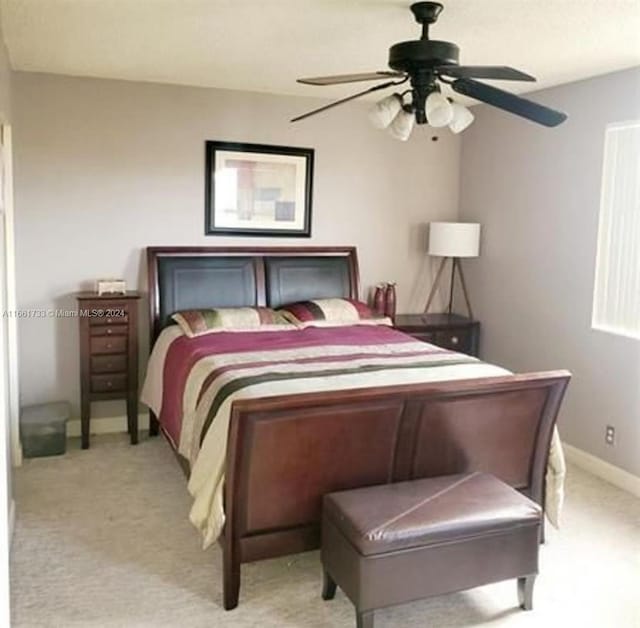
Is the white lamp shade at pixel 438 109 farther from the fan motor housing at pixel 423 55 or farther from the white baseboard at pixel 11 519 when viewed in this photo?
the white baseboard at pixel 11 519

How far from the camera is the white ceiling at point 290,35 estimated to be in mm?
2961

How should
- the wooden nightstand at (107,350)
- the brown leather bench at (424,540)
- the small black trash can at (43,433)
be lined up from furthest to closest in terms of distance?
the wooden nightstand at (107,350)
the small black trash can at (43,433)
the brown leather bench at (424,540)

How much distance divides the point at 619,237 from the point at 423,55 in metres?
2.04

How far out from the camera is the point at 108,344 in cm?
452

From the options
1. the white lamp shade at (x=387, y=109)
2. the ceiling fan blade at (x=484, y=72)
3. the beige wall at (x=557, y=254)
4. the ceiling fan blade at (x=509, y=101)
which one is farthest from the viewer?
the beige wall at (x=557, y=254)

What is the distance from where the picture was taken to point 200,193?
16.1ft

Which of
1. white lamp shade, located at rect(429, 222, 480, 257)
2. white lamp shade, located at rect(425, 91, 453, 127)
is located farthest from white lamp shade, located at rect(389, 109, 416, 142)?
white lamp shade, located at rect(429, 222, 480, 257)

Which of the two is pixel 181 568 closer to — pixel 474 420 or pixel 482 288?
pixel 474 420

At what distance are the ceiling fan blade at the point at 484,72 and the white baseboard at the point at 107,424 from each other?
3343 millimetres

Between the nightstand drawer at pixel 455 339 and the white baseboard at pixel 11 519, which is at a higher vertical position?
the nightstand drawer at pixel 455 339

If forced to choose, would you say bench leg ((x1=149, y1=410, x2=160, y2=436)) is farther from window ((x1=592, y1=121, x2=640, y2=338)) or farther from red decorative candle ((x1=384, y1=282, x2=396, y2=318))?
window ((x1=592, y1=121, x2=640, y2=338))

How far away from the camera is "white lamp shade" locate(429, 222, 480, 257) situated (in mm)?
5215

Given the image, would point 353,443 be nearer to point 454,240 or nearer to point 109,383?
point 109,383

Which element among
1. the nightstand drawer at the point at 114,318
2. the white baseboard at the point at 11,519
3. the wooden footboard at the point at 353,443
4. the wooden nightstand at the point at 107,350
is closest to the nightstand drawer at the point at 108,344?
the wooden nightstand at the point at 107,350
